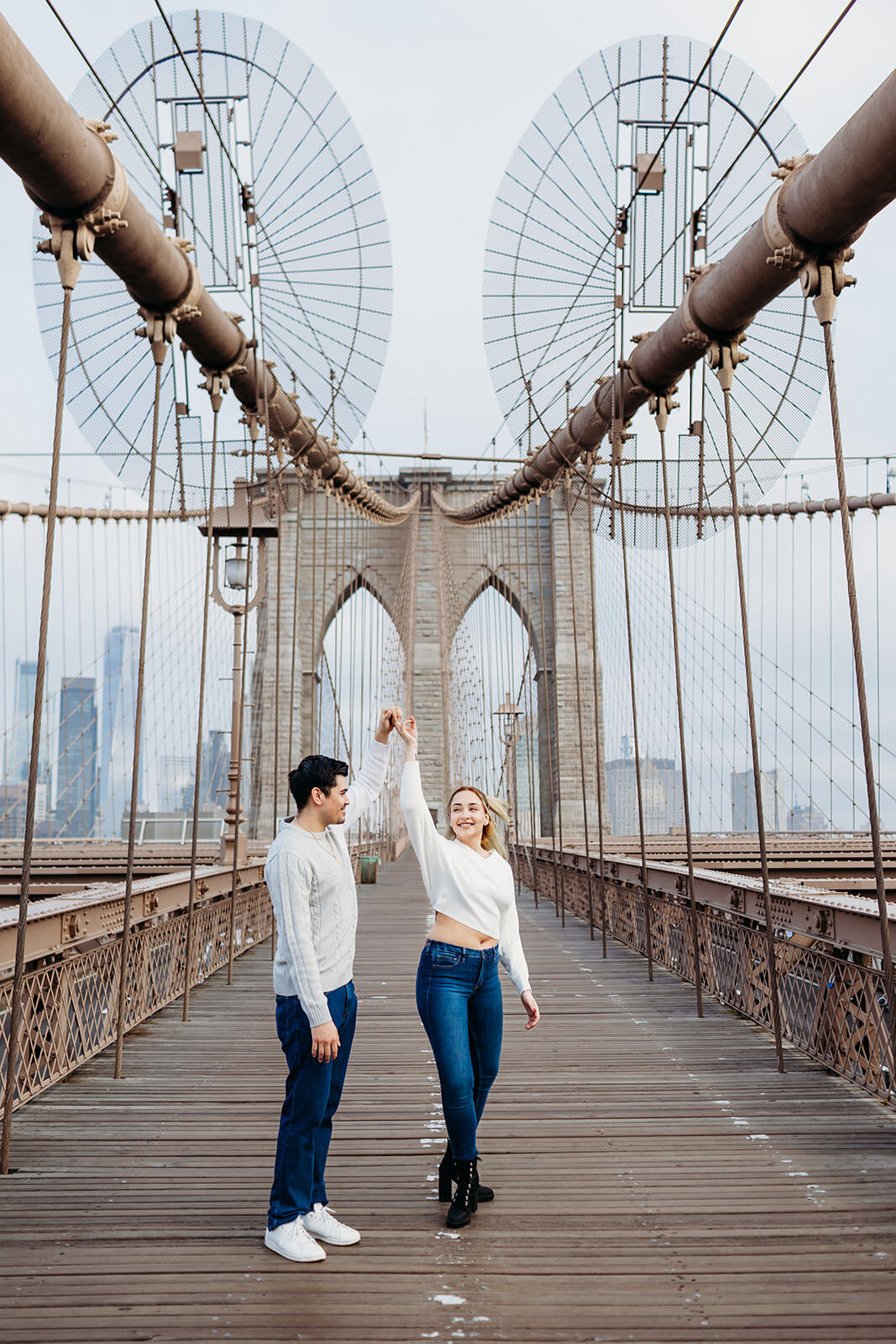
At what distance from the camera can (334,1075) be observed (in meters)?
2.88

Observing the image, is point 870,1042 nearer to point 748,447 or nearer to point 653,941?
point 653,941

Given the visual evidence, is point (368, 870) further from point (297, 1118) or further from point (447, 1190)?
point (297, 1118)

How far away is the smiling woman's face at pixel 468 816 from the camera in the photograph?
3.15 meters

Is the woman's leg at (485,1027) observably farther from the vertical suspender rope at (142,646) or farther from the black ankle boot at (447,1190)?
the vertical suspender rope at (142,646)

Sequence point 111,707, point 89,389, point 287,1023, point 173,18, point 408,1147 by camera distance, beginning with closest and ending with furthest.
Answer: point 287,1023
point 408,1147
point 89,389
point 173,18
point 111,707

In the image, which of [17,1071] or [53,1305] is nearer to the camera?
[53,1305]

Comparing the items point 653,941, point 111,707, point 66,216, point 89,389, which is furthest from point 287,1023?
point 111,707

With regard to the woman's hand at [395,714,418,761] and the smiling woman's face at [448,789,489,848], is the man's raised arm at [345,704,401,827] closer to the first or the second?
the woman's hand at [395,714,418,761]

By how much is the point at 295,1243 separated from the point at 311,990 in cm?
62

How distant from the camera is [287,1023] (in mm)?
2725

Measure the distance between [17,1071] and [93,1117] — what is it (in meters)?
0.34

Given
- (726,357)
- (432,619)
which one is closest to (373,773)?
(726,357)

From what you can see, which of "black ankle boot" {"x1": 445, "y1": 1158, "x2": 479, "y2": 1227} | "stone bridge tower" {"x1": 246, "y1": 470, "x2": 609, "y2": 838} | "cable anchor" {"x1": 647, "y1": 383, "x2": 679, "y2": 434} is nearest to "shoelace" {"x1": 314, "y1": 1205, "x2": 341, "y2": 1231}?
"black ankle boot" {"x1": 445, "y1": 1158, "x2": 479, "y2": 1227}

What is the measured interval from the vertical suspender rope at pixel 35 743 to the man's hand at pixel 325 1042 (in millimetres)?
1077
